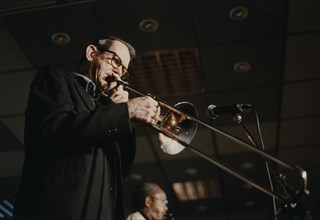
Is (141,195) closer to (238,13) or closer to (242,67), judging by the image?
(242,67)

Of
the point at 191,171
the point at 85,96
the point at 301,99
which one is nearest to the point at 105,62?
the point at 85,96

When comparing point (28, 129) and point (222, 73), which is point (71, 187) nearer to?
point (28, 129)

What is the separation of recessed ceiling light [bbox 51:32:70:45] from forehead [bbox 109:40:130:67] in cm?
171

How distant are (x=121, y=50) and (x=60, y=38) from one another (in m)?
1.79

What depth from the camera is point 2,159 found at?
17.0 feet

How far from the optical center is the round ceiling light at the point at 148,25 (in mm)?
3469

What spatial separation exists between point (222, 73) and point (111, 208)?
2.74 m

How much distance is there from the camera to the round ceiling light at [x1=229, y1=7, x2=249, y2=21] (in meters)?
3.37

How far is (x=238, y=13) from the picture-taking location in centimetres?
340

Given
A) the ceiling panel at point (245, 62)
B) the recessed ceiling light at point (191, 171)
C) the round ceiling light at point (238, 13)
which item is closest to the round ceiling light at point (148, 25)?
the ceiling panel at point (245, 62)

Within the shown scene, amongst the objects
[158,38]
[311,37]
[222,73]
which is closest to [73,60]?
[158,38]

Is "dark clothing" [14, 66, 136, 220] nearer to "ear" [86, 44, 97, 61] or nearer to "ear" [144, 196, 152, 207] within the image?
"ear" [86, 44, 97, 61]

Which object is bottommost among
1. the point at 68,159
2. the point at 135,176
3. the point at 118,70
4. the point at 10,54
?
the point at 68,159

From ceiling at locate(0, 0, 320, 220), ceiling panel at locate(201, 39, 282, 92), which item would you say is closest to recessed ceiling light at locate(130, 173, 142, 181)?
ceiling at locate(0, 0, 320, 220)
